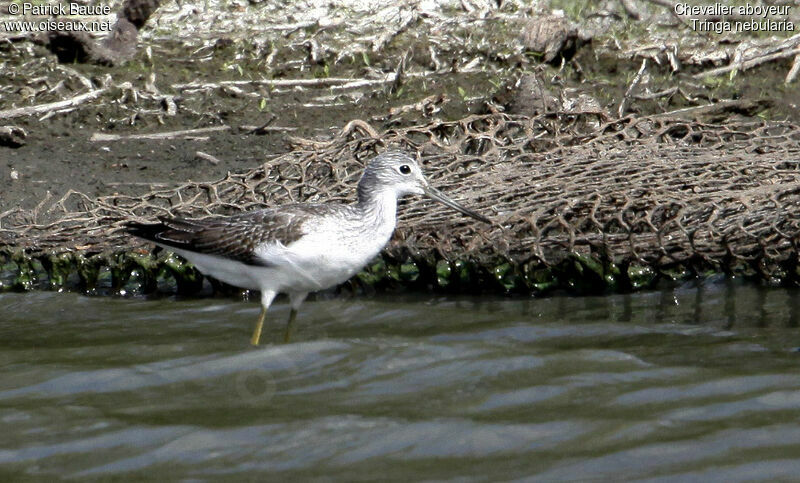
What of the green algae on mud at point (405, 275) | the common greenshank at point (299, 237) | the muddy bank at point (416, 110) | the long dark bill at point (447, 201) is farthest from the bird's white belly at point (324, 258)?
the green algae on mud at point (405, 275)

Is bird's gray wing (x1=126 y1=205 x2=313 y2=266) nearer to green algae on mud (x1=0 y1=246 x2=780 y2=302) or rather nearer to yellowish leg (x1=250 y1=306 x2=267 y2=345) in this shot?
yellowish leg (x1=250 y1=306 x2=267 y2=345)

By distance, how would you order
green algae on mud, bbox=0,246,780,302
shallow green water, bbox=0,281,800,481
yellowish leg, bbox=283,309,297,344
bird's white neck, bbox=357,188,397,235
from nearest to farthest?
shallow green water, bbox=0,281,800,481 < bird's white neck, bbox=357,188,397,235 < yellowish leg, bbox=283,309,297,344 < green algae on mud, bbox=0,246,780,302

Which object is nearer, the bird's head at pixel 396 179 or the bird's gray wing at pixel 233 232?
the bird's gray wing at pixel 233 232

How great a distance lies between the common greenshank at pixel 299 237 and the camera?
6.91 meters

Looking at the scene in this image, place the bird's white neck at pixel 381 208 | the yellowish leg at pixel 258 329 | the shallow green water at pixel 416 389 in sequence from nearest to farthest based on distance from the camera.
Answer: the shallow green water at pixel 416 389 → the bird's white neck at pixel 381 208 → the yellowish leg at pixel 258 329

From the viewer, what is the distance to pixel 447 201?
24.3ft

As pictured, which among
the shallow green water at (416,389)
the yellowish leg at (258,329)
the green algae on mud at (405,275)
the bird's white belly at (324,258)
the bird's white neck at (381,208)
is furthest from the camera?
the green algae on mud at (405,275)

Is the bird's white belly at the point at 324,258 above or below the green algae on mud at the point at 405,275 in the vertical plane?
above

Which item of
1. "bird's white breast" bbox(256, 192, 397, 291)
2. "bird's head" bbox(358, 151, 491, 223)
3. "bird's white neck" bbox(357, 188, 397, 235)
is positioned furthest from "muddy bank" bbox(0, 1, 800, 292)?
"bird's white breast" bbox(256, 192, 397, 291)

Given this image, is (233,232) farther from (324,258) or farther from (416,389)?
(416,389)

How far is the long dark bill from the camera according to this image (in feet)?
24.1

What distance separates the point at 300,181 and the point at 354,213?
59.7 inches

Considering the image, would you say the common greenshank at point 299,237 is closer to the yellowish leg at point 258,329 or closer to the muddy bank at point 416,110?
the yellowish leg at point 258,329

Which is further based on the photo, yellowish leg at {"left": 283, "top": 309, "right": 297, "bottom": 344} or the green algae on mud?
the green algae on mud
